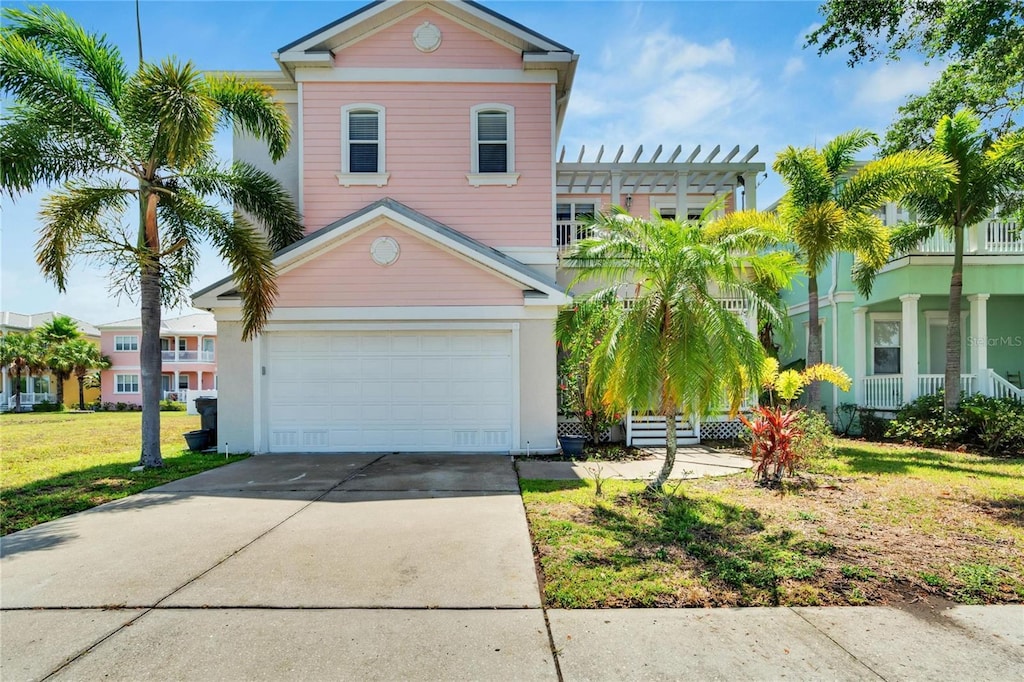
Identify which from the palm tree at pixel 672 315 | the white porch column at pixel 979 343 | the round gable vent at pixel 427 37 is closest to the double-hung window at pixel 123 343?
the round gable vent at pixel 427 37

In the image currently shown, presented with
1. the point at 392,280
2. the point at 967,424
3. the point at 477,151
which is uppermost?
the point at 477,151

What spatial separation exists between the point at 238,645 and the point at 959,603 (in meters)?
5.49

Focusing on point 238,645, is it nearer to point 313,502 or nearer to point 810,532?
point 313,502

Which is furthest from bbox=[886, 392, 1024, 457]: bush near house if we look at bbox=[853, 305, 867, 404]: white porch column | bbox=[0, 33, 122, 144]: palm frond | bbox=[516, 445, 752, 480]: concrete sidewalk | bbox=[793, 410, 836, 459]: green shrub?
bbox=[0, 33, 122, 144]: palm frond

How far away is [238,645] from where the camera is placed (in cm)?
374

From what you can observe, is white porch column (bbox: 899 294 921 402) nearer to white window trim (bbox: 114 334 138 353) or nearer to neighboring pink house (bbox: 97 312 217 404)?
neighboring pink house (bbox: 97 312 217 404)

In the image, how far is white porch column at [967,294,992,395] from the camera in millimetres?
13625

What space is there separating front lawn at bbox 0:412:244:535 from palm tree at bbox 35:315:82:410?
83.1 feet

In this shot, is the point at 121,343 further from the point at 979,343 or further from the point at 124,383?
the point at 979,343

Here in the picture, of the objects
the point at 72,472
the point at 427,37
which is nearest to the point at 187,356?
the point at 72,472

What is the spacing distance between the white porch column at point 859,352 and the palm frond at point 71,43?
60.1 ft

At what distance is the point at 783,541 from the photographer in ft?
19.0

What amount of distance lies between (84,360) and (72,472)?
3429cm

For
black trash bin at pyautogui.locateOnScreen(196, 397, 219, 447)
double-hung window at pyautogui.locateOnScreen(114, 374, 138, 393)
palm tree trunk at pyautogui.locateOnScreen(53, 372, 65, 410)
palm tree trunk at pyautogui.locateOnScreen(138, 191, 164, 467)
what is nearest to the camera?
palm tree trunk at pyautogui.locateOnScreen(138, 191, 164, 467)
